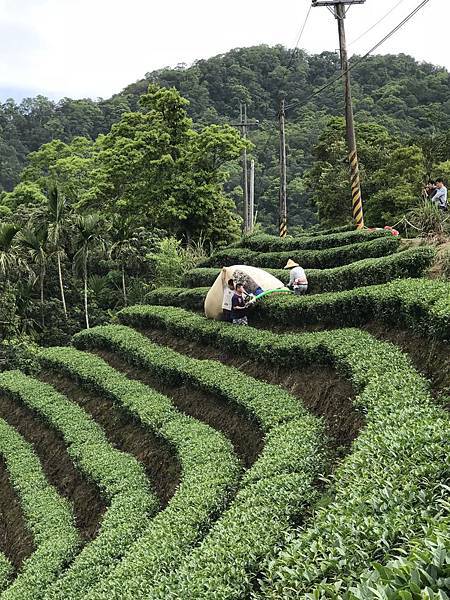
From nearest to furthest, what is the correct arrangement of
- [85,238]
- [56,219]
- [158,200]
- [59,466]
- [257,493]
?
[257,493] → [59,466] → [85,238] → [56,219] → [158,200]

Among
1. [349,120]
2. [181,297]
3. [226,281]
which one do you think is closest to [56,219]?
[181,297]

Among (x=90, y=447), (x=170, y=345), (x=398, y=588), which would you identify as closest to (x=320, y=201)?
(x=170, y=345)

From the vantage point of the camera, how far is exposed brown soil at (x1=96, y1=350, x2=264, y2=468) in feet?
24.6

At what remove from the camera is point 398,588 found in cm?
240

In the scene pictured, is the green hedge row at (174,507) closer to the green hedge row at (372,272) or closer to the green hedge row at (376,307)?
the green hedge row at (376,307)

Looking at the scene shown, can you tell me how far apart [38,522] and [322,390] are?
4420 mm

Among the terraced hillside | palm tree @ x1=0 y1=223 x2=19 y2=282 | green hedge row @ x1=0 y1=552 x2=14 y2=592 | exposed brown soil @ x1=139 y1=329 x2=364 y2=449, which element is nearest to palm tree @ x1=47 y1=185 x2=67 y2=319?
palm tree @ x1=0 y1=223 x2=19 y2=282

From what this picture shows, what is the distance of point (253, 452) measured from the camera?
24.1ft

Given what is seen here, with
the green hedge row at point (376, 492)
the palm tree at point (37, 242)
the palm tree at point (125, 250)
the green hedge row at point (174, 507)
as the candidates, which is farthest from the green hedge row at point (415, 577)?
the palm tree at point (125, 250)

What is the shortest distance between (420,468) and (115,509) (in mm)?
4760

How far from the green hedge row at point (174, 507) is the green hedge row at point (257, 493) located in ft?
1.24

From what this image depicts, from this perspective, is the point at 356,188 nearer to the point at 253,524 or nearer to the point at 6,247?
the point at 6,247

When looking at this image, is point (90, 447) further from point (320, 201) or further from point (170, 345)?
point (320, 201)

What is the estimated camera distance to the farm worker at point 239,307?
38.1 ft
